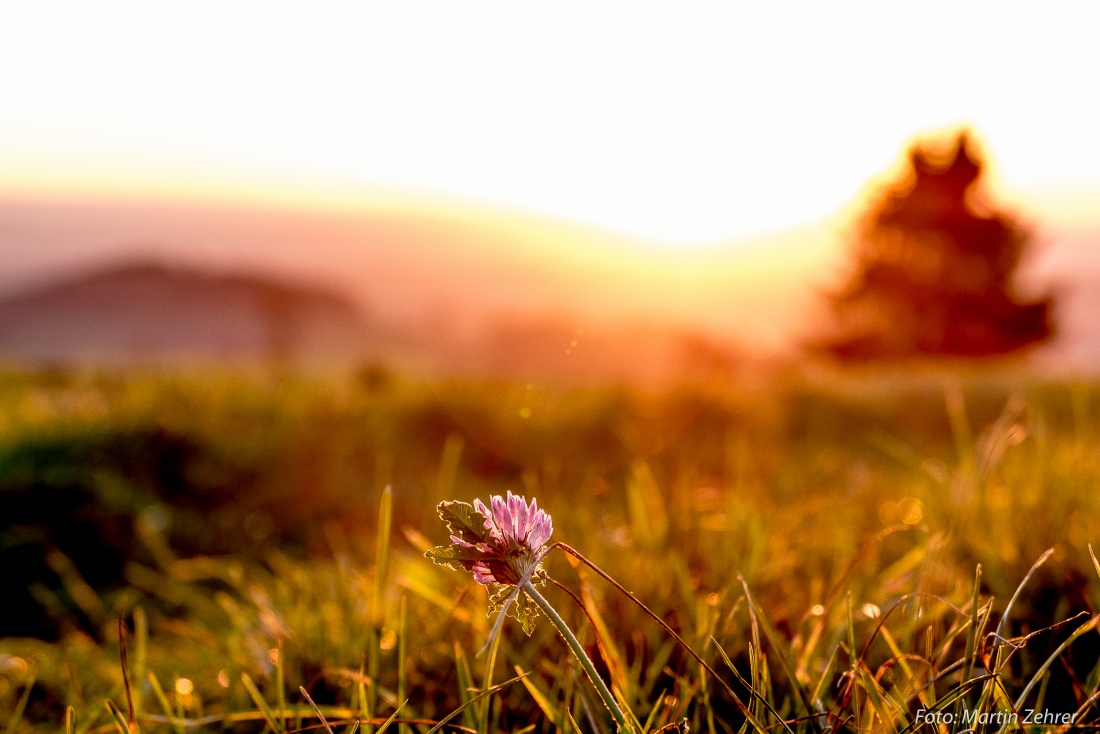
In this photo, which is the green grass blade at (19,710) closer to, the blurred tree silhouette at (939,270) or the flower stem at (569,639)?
the flower stem at (569,639)

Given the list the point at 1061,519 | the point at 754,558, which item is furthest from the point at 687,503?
the point at 1061,519

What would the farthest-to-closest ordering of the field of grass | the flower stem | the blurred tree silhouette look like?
the blurred tree silhouette → the field of grass → the flower stem

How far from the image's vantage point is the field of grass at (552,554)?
51.5 inches

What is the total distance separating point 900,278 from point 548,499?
68.1ft

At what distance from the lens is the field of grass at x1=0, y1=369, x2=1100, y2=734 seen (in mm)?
1308

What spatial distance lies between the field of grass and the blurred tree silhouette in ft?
52.8

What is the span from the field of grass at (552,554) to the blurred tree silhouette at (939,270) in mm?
16106

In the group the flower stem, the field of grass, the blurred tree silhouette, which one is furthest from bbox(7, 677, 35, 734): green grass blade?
the blurred tree silhouette

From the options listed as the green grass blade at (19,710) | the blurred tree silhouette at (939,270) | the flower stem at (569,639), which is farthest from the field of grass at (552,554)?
the blurred tree silhouette at (939,270)

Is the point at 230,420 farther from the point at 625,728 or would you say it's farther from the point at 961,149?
the point at 961,149

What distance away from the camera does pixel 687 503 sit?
2.08 meters

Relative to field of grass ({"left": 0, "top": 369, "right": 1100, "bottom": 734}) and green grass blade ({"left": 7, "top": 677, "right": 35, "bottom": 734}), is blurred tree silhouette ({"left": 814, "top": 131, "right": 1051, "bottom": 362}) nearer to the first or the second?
field of grass ({"left": 0, "top": 369, "right": 1100, "bottom": 734})

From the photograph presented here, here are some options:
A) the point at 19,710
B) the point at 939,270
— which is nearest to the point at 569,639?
the point at 19,710

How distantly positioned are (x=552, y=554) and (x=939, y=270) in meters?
21.8
